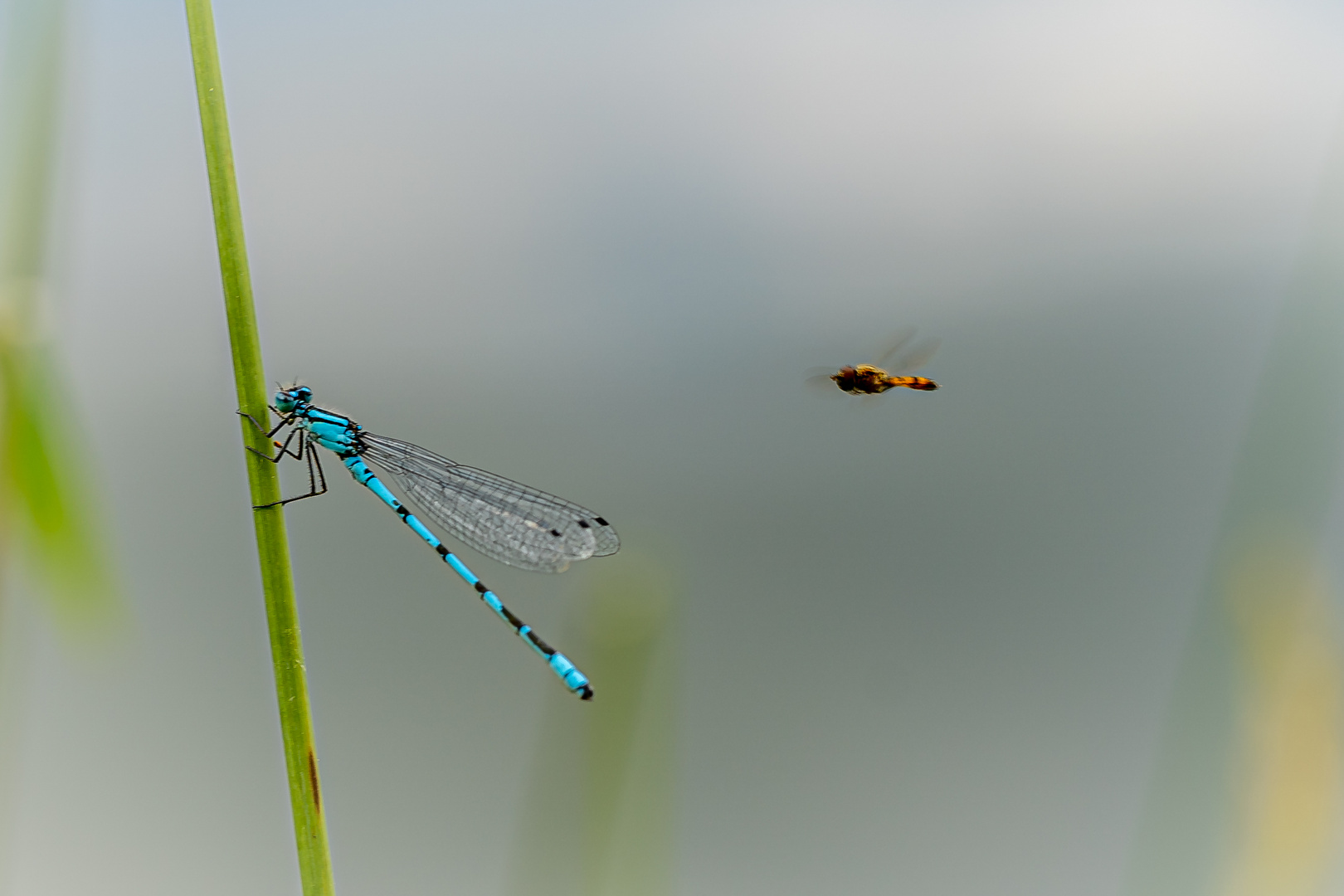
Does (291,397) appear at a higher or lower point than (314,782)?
higher

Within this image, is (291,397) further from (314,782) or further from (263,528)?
(314,782)

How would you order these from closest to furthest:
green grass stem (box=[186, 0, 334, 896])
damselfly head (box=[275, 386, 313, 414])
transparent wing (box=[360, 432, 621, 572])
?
green grass stem (box=[186, 0, 334, 896]), damselfly head (box=[275, 386, 313, 414]), transparent wing (box=[360, 432, 621, 572])

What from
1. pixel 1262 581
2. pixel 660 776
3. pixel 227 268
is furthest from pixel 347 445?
pixel 1262 581

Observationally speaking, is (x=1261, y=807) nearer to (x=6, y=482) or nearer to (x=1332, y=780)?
(x=1332, y=780)

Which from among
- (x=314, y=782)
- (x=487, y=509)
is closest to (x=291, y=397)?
(x=487, y=509)

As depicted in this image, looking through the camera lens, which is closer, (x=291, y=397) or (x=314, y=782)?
(x=314, y=782)

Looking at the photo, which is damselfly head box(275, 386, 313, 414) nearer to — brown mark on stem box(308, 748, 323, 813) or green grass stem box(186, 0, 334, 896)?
green grass stem box(186, 0, 334, 896)

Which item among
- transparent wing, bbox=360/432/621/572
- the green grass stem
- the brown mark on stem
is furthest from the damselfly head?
the brown mark on stem
